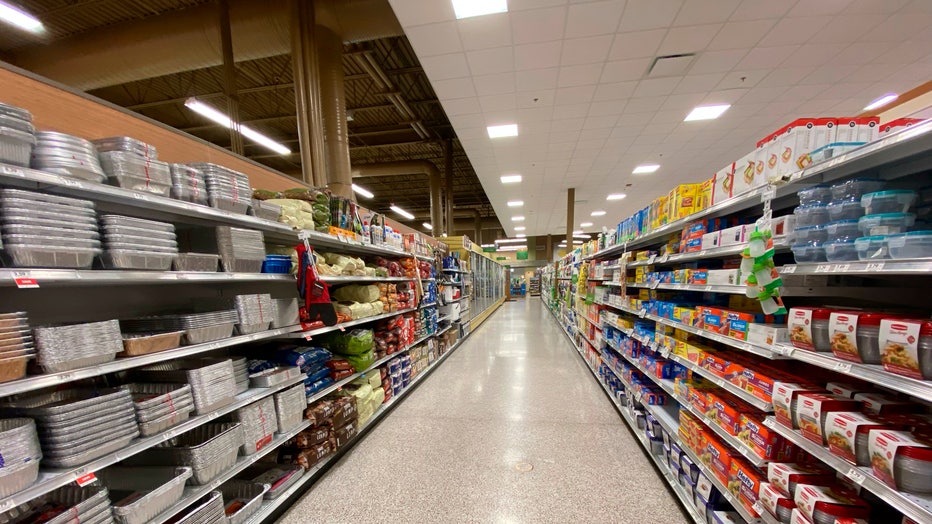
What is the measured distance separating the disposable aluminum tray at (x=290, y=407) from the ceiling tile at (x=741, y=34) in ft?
17.7

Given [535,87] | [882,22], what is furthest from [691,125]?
[535,87]

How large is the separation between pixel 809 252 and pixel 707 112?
5366 millimetres

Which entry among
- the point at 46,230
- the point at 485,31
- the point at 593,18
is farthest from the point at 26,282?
the point at 593,18

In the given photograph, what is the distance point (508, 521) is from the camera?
1.82m

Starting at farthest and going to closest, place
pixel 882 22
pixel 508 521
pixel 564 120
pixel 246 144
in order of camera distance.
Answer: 1. pixel 246 144
2. pixel 564 120
3. pixel 882 22
4. pixel 508 521

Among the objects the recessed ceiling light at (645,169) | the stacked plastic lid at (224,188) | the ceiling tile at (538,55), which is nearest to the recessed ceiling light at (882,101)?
the recessed ceiling light at (645,169)

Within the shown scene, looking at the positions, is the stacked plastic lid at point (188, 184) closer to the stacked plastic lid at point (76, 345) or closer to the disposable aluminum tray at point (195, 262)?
the disposable aluminum tray at point (195, 262)

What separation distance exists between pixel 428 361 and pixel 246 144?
9.54 metres

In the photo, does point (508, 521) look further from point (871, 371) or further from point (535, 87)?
point (535, 87)

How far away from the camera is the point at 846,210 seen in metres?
1.07

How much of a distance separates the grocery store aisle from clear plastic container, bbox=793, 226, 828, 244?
1785mm

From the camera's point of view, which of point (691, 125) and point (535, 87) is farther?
point (691, 125)

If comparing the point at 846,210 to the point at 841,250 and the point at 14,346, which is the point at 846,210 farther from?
the point at 14,346

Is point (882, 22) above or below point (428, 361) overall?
above
